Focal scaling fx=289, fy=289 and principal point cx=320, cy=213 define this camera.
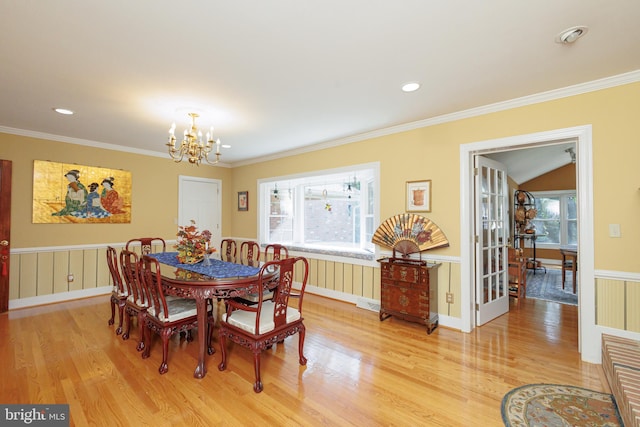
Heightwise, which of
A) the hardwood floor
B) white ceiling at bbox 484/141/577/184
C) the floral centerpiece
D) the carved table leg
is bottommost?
the hardwood floor

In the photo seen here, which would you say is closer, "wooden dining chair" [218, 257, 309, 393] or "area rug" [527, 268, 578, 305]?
"wooden dining chair" [218, 257, 309, 393]

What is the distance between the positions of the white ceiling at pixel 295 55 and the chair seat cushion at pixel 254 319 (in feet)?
6.34

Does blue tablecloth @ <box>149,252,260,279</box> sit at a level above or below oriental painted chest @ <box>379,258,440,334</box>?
above

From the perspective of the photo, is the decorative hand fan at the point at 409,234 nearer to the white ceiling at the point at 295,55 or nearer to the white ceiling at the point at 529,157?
the white ceiling at the point at 295,55

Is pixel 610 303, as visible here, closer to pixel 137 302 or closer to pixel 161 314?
pixel 161 314

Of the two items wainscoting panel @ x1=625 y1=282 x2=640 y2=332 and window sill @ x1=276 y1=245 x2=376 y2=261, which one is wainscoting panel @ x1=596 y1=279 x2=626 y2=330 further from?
window sill @ x1=276 y1=245 x2=376 y2=261

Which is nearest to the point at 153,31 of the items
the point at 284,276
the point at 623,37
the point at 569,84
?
the point at 284,276

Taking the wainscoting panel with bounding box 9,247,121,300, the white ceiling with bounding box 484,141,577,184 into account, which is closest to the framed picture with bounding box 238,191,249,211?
the wainscoting panel with bounding box 9,247,121,300

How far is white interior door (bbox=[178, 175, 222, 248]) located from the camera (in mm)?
5461

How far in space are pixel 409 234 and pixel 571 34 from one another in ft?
7.27

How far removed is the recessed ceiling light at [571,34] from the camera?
5.79 ft

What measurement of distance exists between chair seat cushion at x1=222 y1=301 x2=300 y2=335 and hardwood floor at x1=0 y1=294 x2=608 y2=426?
406 mm

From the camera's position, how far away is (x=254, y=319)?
226cm

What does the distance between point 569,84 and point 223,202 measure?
565 cm
